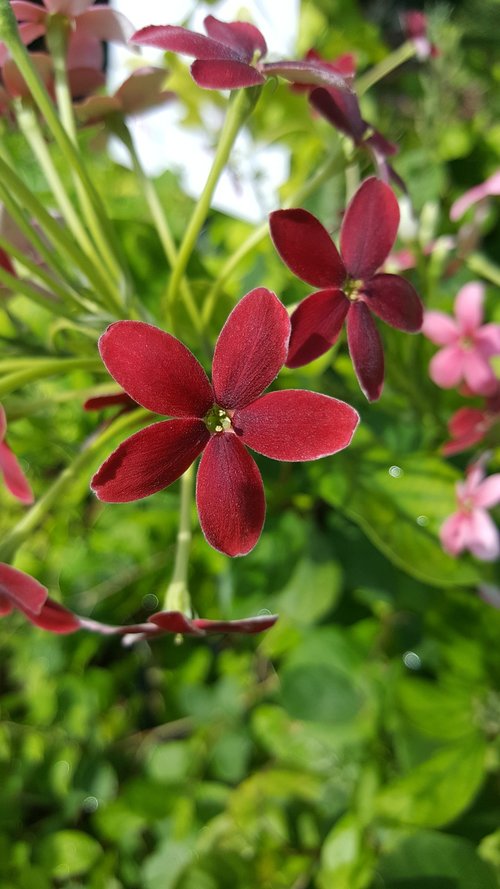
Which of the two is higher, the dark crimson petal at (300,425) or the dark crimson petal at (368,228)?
the dark crimson petal at (368,228)

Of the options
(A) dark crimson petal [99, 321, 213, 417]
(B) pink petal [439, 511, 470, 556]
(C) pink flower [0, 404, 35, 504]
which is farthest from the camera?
(B) pink petal [439, 511, 470, 556]

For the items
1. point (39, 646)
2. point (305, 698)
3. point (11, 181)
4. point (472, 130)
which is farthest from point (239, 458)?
point (472, 130)

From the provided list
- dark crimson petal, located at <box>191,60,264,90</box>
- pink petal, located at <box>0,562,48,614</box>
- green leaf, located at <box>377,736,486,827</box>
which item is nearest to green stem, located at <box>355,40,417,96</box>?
dark crimson petal, located at <box>191,60,264,90</box>

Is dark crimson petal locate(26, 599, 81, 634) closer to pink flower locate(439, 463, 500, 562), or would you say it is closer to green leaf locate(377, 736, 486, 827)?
pink flower locate(439, 463, 500, 562)

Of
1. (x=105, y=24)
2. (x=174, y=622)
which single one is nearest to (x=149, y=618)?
(x=174, y=622)

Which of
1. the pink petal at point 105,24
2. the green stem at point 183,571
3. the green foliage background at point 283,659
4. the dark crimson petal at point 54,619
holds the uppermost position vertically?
the pink petal at point 105,24

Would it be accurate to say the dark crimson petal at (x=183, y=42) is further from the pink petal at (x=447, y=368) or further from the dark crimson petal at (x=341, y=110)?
the pink petal at (x=447, y=368)

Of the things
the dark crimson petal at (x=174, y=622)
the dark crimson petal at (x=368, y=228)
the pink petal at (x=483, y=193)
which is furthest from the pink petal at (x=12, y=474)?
the pink petal at (x=483, y=193)
